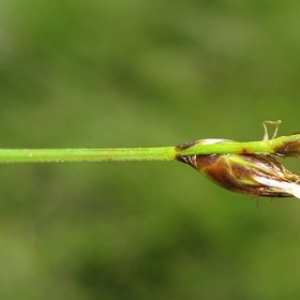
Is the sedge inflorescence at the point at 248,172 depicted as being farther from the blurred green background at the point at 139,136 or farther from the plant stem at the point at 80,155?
the blurred green background at the point at 139,136

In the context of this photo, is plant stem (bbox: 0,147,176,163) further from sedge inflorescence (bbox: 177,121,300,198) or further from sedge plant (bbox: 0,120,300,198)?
sedge inflorescence (bbox: 177,121,300,198)

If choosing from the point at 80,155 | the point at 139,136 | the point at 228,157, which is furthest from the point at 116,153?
the point at 139,136

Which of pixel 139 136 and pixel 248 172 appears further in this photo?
pixel 139 136

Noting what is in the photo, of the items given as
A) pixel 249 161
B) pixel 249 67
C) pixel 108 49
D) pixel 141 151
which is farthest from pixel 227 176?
pixel 249 67

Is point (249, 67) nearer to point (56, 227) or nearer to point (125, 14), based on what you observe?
point (125, 14)

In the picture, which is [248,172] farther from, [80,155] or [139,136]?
[139,136]

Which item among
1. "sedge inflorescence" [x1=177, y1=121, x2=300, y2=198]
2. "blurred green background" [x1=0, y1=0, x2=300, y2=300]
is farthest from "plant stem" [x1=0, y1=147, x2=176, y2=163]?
"blurred green background" [x1=0, y1=0, x2=300, y2=300]
